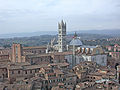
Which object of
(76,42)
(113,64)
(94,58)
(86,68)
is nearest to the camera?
(86,68)

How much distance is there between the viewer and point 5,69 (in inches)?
1729

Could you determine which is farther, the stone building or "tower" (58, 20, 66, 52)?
"tower" (58, 20, 66, 52)

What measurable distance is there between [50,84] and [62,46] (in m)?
34.8

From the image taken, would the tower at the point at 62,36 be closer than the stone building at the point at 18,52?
No

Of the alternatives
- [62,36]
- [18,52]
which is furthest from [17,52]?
[62,36]

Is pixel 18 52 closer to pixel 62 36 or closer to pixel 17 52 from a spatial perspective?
pixel 17 52

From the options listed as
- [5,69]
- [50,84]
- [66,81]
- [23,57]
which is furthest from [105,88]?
[23,57]

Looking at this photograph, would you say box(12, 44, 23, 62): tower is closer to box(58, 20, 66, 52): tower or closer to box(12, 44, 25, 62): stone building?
box(12, 44, 25, 62): stone building

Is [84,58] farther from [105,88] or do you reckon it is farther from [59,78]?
[105,88]

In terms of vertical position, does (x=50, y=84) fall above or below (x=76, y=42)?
below

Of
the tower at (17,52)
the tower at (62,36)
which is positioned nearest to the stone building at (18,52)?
the tower at (17,52)

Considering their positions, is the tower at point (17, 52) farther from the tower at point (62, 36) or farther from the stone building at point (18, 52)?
the tower at point (62, 36)

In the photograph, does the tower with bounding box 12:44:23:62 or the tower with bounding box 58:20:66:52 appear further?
the tower with bounding box 58:20:66:52

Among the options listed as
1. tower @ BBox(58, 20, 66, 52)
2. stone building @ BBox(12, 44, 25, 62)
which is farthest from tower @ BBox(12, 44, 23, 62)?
tower @ BBox(58, 20, 66, 52)
